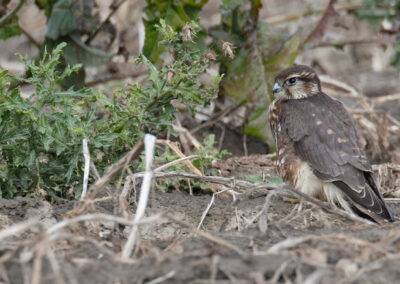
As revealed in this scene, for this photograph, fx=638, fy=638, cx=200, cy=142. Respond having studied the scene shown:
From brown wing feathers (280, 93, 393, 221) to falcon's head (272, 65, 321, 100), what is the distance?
0.24 meters

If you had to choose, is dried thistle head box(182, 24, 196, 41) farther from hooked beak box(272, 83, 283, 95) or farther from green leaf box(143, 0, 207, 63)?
hooked beak box(272, 83, 283, 95)

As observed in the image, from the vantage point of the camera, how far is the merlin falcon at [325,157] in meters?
4.28

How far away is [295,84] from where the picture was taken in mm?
5215

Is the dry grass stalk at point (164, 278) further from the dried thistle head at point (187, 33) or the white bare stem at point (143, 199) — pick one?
the dried thistle head at point (187, 33)

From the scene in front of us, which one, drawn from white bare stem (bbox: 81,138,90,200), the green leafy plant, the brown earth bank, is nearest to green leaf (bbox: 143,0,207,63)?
the green leafy plant

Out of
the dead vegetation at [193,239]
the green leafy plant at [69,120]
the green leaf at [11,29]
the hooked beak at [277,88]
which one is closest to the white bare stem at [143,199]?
the dead vegetation at [193,239]

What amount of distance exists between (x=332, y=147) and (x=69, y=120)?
1862mm

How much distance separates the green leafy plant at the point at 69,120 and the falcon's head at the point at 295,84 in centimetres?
132

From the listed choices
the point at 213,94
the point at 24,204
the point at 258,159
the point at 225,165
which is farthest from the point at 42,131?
the point at 258,159

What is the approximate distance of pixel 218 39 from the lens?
222 inches

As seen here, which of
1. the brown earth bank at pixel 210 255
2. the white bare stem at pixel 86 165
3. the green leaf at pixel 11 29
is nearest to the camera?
the brown earth bank at pixel 210 255

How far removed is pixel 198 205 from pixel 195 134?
188cm

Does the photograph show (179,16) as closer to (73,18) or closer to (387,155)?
(73,18)

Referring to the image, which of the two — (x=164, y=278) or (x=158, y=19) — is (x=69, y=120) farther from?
(x=158, y=19)
